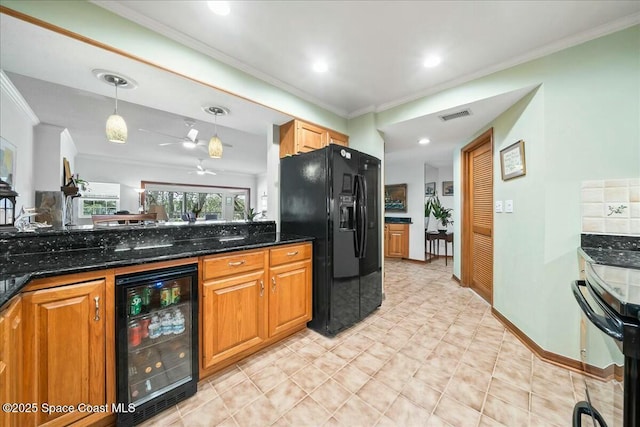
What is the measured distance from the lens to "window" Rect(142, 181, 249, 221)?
700 centimetres

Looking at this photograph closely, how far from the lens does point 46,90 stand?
259 centimetres

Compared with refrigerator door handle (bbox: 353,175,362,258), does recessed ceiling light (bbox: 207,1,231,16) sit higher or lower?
higher

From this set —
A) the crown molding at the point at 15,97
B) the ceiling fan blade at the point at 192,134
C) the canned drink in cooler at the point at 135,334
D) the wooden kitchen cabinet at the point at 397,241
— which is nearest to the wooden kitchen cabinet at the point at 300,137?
the ceiling fan blade at the point at 192,134

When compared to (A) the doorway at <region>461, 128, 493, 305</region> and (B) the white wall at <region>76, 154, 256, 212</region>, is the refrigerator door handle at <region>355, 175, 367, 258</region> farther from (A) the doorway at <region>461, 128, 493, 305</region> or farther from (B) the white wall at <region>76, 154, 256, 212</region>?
Result: (B) the white wall at <region>76, 154, 256, 212</region>

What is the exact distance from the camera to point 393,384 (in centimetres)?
154

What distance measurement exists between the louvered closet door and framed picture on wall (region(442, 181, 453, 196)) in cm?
236

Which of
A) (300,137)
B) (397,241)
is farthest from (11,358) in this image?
(397,241)

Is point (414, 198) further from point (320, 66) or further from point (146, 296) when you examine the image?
point (146, 296)

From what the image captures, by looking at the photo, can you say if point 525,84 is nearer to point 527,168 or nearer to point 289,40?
point 527,168

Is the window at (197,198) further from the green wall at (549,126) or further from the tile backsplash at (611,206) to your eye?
the tile backsplash at (611,206)

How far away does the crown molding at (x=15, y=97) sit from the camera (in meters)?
2.32

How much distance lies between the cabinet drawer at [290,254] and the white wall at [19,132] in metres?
3.16

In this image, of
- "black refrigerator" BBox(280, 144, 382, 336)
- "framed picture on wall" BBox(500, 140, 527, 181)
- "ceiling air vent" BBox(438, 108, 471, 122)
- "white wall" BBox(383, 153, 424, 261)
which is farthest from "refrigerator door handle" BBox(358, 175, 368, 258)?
"white wall" BBox(383, 153, 424, 261)

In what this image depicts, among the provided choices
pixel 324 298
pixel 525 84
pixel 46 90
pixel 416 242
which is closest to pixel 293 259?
pixel 324 298
